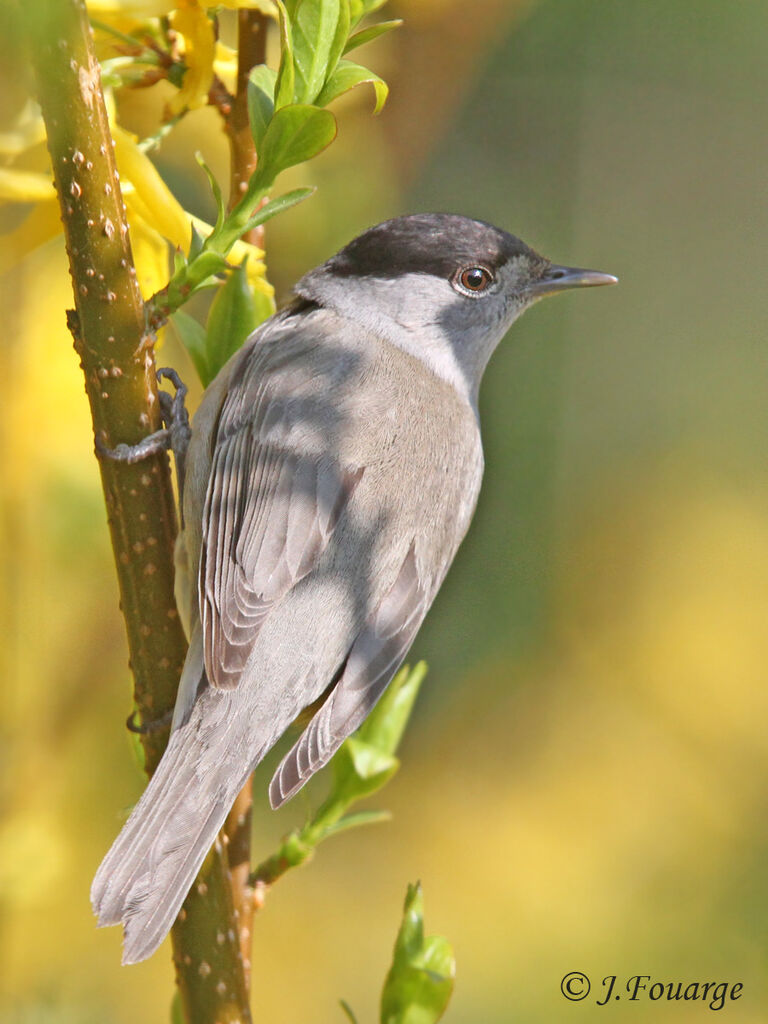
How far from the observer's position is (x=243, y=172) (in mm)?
1785

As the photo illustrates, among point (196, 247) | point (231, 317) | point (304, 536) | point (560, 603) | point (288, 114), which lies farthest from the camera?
point (560, 603)

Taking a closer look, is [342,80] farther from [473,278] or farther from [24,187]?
[473,278]

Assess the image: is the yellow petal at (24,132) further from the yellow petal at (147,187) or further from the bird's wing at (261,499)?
the bird's wing at (261,499)

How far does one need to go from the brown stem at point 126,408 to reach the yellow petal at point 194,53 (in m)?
0.25

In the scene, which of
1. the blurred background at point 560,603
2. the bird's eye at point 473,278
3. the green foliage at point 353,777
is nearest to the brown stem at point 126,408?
the green foliage at point 353,777

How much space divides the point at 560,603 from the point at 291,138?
3.36 m

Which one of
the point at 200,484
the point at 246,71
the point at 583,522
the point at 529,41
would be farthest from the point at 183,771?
the point at 529,41

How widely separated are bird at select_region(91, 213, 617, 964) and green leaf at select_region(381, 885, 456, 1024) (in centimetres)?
29

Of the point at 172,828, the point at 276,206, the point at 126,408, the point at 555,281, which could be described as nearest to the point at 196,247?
the point at 276,206

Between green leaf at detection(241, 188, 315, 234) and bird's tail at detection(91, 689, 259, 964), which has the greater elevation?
green leaf at detection(241, 188, 315, 234)

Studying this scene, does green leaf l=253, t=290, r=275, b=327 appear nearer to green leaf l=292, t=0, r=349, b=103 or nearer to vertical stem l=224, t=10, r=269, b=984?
vertical stem l=224, t=10, r=269, b=984

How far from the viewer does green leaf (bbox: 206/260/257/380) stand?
186 cm

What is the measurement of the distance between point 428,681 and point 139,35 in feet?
10.2

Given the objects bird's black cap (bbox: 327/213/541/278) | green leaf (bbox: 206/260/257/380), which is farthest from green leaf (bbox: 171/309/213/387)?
bird's black cap (bbox: 327/213/541/278)
